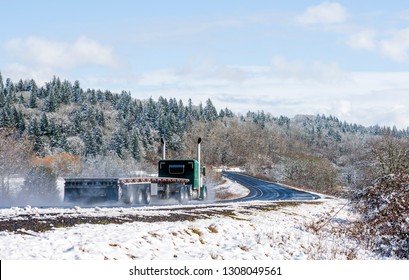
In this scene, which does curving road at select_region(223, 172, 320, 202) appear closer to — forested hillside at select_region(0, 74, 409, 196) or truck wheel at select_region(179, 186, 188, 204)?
truck wheel at select_region(179, 186, 188, 204)

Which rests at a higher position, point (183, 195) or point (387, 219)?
point (387, 219)

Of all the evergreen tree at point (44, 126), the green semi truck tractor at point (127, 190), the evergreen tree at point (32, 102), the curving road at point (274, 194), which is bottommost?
the curving road at point (274, 194)

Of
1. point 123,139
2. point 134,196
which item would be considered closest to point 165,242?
point 134,196

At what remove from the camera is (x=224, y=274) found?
35.9 feet

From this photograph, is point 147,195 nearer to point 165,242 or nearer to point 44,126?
point 165,242

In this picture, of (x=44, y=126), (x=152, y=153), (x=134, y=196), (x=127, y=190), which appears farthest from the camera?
(x=152, y=153)

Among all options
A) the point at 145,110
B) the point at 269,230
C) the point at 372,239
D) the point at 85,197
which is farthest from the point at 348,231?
the point at 145,110

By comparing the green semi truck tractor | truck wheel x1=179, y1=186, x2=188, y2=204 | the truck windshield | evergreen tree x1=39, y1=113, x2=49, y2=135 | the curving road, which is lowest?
the curving road

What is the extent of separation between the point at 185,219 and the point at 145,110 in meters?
162

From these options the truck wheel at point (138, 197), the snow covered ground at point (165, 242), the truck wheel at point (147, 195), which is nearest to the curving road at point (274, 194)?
the truck wheel at point (147, 195)

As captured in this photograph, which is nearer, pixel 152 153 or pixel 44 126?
pixel 44 126

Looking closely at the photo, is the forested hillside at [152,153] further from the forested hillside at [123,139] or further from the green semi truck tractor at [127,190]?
the green semi truck tractor at [127,190]

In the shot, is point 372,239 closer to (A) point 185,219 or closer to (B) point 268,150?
(A) point 185,219

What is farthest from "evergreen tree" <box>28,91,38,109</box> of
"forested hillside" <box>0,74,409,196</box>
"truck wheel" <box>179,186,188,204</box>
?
"truck wheel" <box>179,186,188,204</box>
